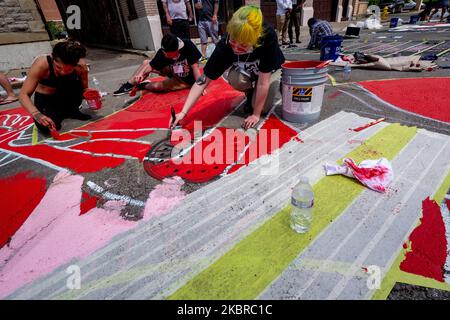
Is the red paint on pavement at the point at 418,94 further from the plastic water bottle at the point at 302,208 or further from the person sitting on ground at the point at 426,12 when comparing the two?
the person sitting on ground at the point at 426,12

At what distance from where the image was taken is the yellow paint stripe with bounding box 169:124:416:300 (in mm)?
1292

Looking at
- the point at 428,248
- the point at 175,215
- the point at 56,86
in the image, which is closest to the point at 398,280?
the point at 428,248

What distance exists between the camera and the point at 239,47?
2.38 meters

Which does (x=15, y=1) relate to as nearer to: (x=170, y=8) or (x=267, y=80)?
(x=170, y=8)

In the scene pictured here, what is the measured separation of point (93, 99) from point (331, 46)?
4.91 m

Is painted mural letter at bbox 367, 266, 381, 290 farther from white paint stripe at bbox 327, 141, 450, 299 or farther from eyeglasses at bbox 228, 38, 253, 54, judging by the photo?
eyeglasses at bbox 228, 38, 253, 54

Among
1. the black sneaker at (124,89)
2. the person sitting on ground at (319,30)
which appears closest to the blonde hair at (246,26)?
the black sneaker at (124,89)

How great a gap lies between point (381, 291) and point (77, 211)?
6.80 feet

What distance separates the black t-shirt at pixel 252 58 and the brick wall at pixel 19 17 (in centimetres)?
756

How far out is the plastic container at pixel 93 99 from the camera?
3.68 metres

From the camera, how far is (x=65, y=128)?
11.0 feet

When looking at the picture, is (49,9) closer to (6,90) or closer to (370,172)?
(6,90)

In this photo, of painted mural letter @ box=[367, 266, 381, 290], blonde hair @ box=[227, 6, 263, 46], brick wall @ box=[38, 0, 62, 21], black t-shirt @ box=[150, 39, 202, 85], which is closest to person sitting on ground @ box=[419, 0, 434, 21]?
black t-shirt @ box=[150, 39, 202, 85]

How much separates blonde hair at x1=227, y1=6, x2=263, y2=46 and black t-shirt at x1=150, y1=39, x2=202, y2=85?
1.77 meters
